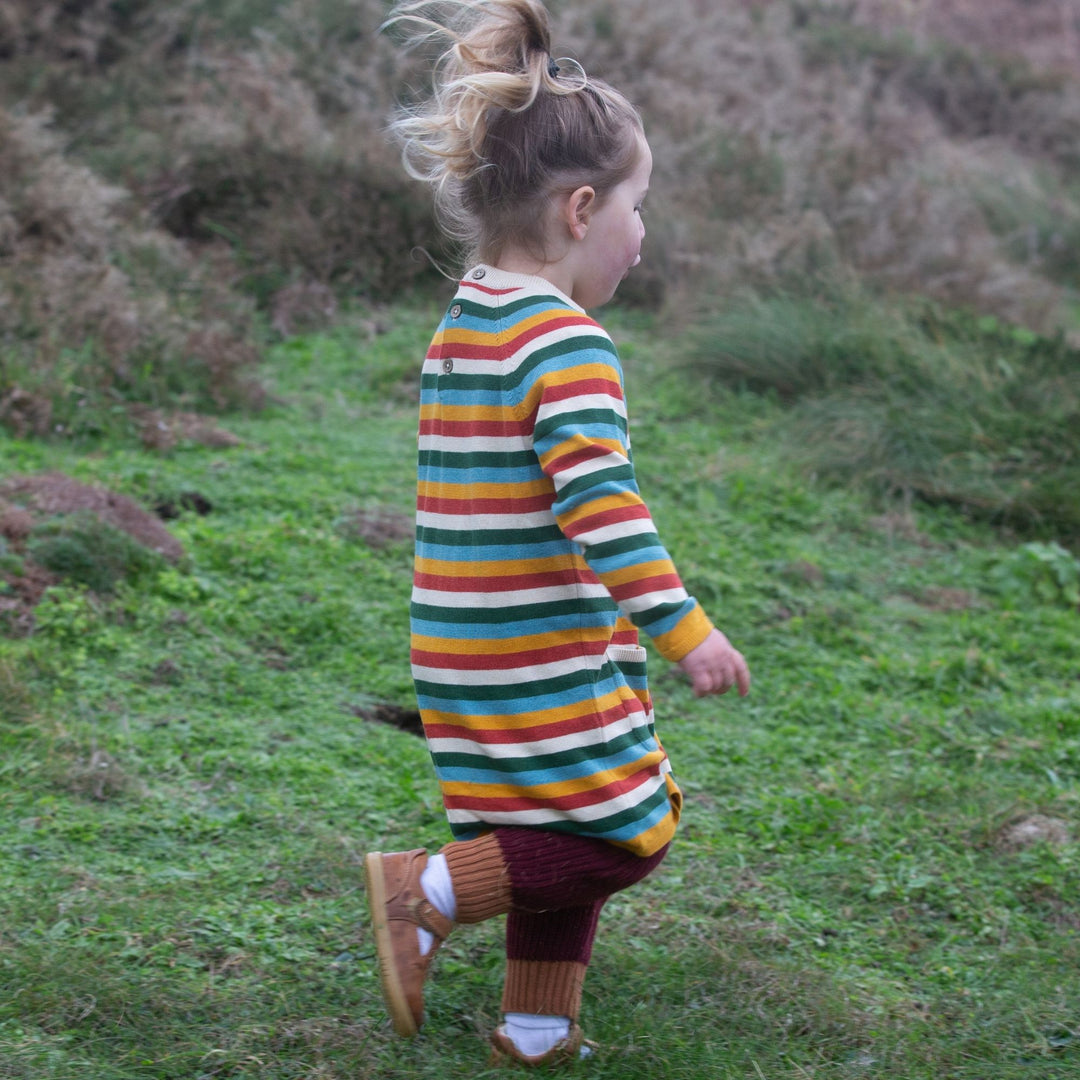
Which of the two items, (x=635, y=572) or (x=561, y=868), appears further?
(x=561, y=868)

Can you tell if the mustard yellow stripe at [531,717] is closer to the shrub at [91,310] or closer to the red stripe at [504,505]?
the red stripe at [504,505]

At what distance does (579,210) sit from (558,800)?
101 centimetres

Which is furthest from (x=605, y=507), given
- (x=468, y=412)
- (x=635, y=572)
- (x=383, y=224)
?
(x=383, y=224)

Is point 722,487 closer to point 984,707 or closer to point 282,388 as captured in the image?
point 984,707

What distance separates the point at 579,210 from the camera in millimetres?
2229

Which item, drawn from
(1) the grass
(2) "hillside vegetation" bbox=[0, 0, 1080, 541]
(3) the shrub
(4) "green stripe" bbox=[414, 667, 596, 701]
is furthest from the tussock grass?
(4) "green stripe" bbox=[414, 667, 596, 701]

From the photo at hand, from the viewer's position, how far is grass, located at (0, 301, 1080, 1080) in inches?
96.4

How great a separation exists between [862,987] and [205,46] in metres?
8.12

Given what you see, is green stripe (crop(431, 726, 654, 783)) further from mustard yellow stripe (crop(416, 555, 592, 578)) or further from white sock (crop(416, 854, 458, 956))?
mustard yellow stripe (crop(416, 555, 592, 578))

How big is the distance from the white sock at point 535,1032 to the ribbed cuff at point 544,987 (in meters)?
0.01

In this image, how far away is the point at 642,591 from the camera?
200 centimetres

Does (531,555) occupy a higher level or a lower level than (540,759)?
higher

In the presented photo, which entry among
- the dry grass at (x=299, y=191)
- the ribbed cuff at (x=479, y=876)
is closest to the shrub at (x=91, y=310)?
the dry grass at (x=299, y=191)

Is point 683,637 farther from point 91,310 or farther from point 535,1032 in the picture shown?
point 91,310
